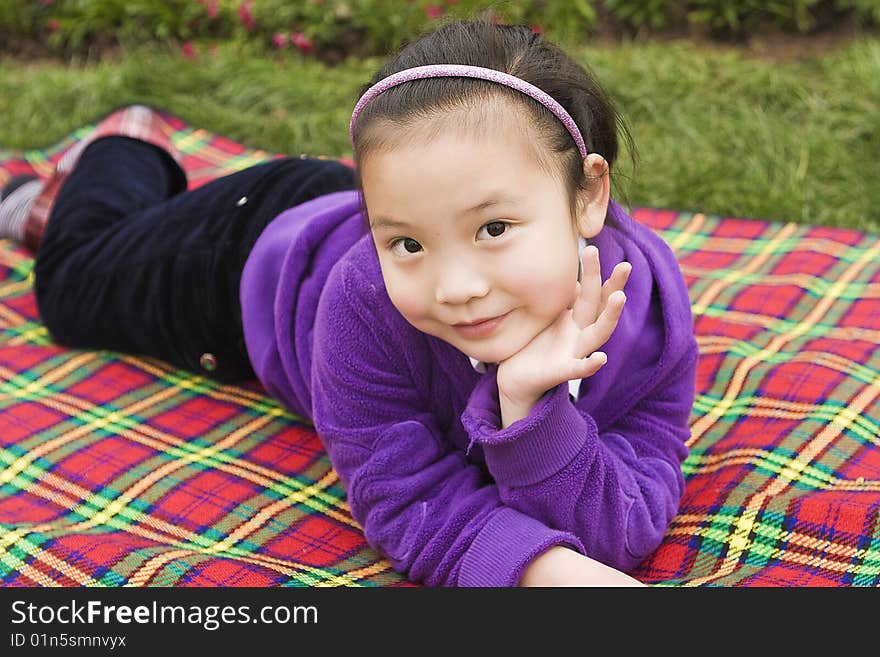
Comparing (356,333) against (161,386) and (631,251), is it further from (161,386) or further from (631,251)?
(161,386)

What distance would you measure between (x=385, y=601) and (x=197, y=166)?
A: 262 cm

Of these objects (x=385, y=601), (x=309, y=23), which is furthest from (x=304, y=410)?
A: (x=309, y=23)

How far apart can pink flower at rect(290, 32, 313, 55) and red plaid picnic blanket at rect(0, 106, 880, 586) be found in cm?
249

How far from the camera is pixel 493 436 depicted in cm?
174

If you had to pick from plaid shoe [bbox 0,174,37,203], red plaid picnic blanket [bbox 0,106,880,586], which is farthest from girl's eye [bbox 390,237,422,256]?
plaid shoe [bbox 0,174,37,203]

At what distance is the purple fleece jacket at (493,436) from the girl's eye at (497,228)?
0.92 feet

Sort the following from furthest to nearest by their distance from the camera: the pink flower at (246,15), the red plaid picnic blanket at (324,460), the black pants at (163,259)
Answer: the pink flower at (246,15) → the black pants at (163,259) → the red plaid picnic blanket at (324,460)

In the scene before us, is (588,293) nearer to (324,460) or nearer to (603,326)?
(603,326)

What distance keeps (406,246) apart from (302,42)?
3.99 m

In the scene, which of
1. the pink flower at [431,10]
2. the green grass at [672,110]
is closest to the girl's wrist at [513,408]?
the green grass at [672,110]

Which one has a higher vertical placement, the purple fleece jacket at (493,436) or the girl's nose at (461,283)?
the girl's nose at (461,283)

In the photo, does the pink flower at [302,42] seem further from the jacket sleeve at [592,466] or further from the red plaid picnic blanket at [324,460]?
the jacket sleeve at [592,466]

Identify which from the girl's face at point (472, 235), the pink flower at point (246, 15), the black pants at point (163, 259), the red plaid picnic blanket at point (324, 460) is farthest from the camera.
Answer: the pink flower at point (246, 15)

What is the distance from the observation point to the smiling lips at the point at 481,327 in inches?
65.0
